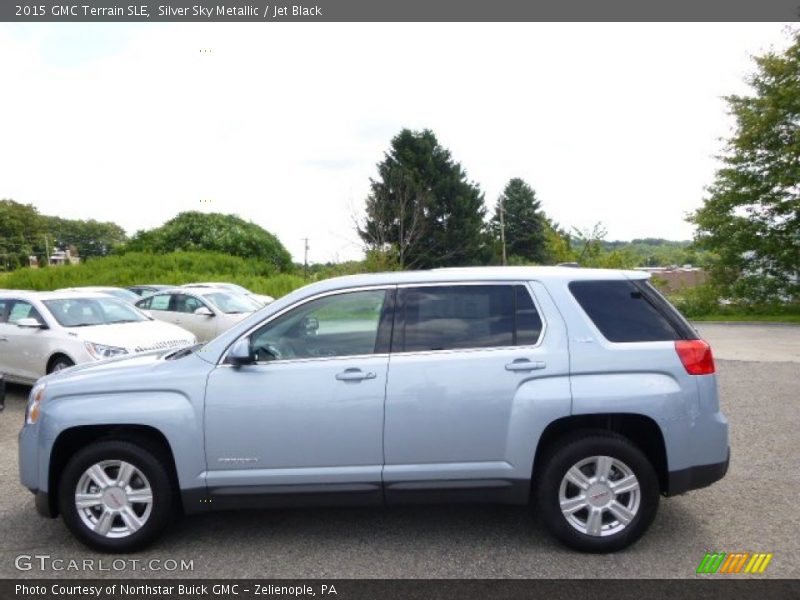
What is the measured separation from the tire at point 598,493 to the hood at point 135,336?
604cm

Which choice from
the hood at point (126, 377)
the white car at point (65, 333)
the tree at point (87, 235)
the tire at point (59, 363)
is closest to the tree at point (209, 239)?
the white car at point (65, 333)

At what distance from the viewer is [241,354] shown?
13.3ft

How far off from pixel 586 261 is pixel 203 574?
24639mm

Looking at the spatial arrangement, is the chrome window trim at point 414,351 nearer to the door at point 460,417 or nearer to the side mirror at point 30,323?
the door at point 460,417

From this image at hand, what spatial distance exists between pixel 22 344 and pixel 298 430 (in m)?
7.15

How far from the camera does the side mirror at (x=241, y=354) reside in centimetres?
407

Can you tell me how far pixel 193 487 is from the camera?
409 centimetres

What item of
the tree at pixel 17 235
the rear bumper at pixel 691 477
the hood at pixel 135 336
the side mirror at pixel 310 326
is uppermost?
the tree at pixel 17 235

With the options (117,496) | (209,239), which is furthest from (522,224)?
(117,496)

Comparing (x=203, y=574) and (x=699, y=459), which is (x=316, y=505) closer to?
(x=203, y=574)

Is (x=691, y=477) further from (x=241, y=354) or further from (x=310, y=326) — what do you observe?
(x=241, y=354)

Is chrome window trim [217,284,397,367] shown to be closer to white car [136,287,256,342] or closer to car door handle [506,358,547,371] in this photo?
car door handle [506,358,547,371]

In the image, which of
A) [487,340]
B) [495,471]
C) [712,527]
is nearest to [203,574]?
[495,471]
